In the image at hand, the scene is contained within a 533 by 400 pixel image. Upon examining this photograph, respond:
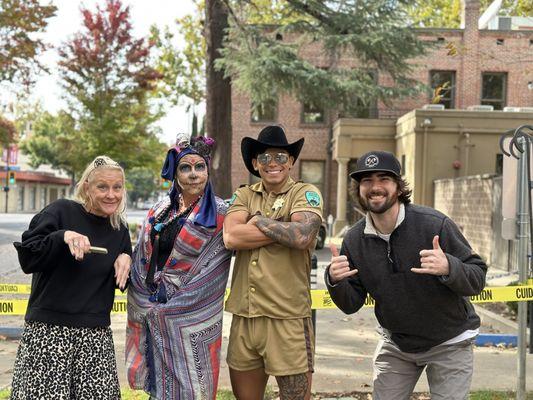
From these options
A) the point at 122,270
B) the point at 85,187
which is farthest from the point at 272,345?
the point at 85,187

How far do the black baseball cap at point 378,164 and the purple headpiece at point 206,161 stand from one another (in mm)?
847

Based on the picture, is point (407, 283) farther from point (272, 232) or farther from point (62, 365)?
point (62, 365)

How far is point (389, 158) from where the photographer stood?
339 cm

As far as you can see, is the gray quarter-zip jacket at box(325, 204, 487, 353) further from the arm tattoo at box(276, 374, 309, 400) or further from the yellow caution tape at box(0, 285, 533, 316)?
the yellow caution tape at box(0, 285, 533, 316)

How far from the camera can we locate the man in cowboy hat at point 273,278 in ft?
11.4

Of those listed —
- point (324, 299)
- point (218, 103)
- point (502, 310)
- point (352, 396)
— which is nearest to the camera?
point (352, 396)

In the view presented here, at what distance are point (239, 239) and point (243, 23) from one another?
12.1 metres

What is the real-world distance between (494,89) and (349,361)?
23823mm

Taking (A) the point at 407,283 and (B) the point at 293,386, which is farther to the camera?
(B) the point at 293,386

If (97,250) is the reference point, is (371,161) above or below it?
above

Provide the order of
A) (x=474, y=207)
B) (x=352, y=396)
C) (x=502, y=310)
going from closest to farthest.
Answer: (x=352, y=396)
(x=502, y=310)
(x=474, y=207)

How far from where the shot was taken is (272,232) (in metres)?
3.43

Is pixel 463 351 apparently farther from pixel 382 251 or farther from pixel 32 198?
pixel 32 198

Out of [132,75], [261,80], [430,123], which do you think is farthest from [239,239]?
[132,75]
